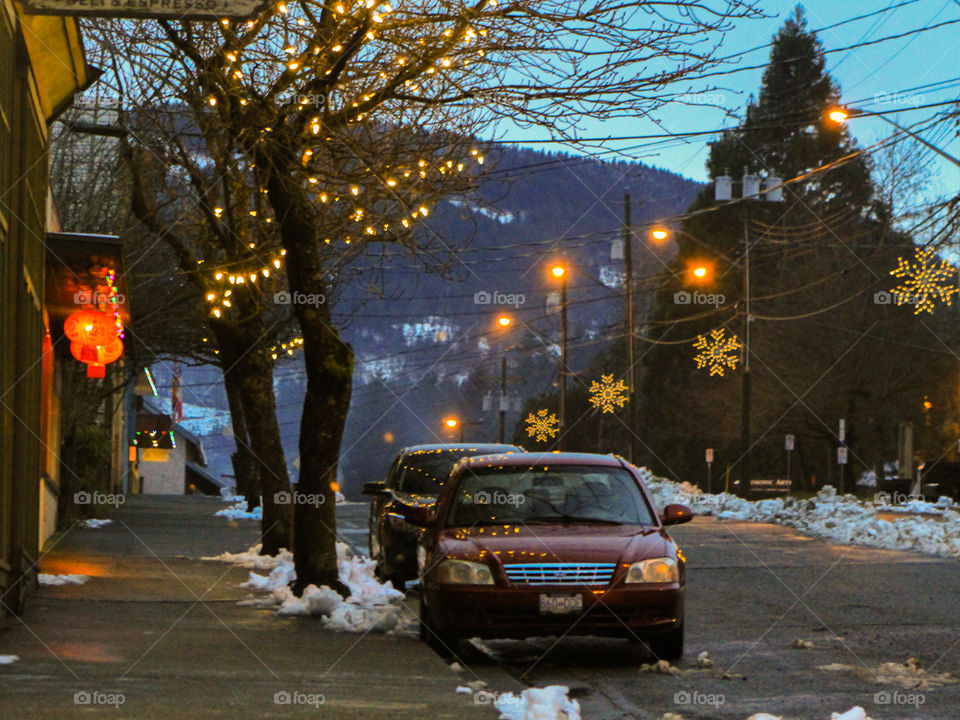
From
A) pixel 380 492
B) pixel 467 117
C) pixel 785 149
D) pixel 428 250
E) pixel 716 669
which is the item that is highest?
pixel 785 149

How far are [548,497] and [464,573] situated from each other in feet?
4.50

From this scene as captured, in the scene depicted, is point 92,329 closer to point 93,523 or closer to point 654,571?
point 93,523

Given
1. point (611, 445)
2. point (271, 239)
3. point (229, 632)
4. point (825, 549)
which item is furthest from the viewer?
point (611, 445)

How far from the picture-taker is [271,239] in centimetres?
1895

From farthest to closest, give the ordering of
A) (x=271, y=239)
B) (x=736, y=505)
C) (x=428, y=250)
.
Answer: (x=736, y=505), (x=271, y=239), (x=428, y=250)

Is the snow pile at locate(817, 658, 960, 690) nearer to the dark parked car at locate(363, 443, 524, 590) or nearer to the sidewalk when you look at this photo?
the sidewalk

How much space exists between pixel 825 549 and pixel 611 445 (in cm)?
5373

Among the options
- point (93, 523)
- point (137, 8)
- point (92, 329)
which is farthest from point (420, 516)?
point (93, 523)

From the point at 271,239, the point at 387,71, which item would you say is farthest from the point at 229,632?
the point at 271,239

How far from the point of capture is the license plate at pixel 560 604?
1031 cm

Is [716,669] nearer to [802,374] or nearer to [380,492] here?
[380,492]

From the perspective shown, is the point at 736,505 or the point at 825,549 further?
the point at 736,505

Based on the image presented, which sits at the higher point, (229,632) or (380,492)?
(380,492)

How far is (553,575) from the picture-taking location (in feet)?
34.1
